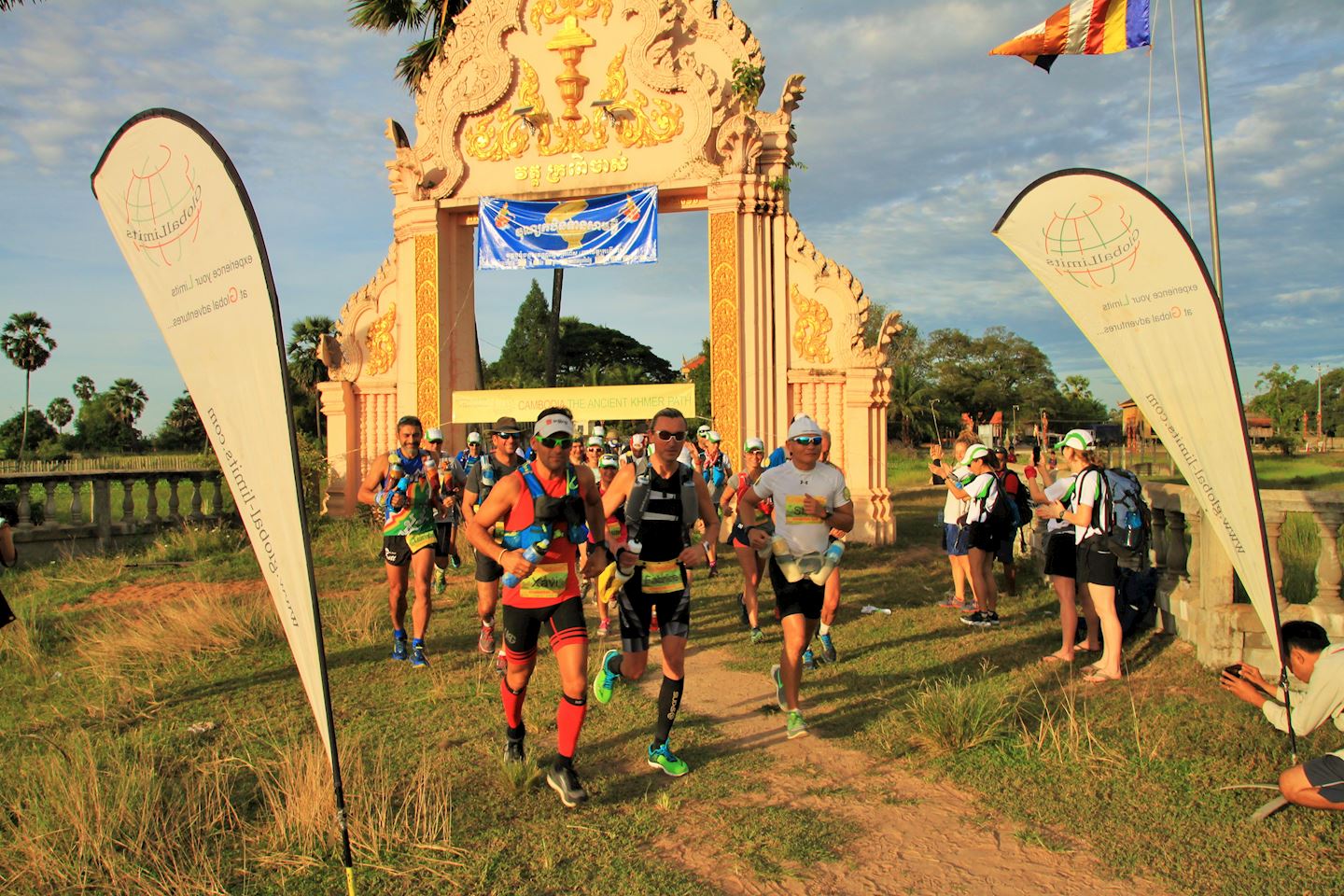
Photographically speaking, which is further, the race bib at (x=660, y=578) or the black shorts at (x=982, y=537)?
the black shorts at (x=982, y=537)

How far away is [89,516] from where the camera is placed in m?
15.7

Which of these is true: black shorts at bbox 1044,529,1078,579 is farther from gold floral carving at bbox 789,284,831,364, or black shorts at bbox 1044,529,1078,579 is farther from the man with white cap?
gold floral carving at bbox 789,284,831,364

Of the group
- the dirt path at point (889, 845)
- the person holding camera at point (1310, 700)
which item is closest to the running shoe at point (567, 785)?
the dirt path at point (889, 845)

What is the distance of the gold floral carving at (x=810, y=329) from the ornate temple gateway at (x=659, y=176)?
22mm

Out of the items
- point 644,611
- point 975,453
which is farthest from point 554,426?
point 975,453

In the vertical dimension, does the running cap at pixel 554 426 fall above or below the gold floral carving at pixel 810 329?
below

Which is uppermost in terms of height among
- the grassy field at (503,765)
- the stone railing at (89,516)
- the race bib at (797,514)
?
the race bib at (797,514)

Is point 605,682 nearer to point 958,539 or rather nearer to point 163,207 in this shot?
point 163,207

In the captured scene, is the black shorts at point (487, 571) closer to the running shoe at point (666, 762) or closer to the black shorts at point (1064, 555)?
the running shoe at point (666, 762)

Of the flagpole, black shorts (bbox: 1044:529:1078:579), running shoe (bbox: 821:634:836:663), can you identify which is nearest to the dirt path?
→ running shoe (bbox: 821:634:836:663)

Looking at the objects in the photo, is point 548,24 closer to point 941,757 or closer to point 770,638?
point 770,638

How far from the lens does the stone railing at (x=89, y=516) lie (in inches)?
535

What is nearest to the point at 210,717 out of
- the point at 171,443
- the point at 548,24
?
the point at 548,24

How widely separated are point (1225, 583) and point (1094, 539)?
3.12 feet
